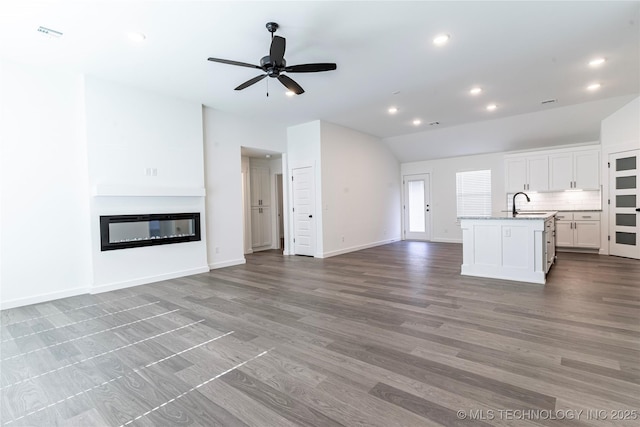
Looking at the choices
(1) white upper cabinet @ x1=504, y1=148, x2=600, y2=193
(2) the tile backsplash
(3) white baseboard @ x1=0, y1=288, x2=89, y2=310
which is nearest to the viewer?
(3) white baseboard @ x1=0, y1=288, x2=89, y2=310

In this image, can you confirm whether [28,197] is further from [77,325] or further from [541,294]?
[541,294]

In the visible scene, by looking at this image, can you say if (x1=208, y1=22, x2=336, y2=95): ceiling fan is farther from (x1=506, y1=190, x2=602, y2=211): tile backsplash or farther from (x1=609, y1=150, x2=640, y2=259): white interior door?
(x1=506, y1=190, x2=602, y2=211): tile backsplash

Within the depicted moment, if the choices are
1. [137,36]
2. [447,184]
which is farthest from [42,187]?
[447,184]

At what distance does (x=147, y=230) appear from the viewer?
4902 millimetres

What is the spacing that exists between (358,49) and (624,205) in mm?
6317

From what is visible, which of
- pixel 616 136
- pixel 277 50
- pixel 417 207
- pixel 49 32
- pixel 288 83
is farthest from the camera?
pixel 417 207

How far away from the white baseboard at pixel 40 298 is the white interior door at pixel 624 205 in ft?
31.2

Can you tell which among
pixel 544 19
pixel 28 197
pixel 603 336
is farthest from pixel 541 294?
pixel 28 197

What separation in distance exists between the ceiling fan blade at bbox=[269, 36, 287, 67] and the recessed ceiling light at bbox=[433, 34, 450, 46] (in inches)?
69.5

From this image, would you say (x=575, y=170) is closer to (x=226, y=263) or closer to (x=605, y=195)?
(x=605, y=195)

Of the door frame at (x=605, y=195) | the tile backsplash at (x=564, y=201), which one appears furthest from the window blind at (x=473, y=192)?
the door frame at (x=605, y=195)

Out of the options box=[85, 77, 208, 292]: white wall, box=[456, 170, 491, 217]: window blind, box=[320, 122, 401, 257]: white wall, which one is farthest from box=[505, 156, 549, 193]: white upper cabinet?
box=[85, 77, 208, 292]: white wall

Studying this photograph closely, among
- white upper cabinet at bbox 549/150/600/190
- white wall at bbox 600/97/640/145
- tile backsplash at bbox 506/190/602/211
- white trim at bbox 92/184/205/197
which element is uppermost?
white wall at bbox 600/97/640/145

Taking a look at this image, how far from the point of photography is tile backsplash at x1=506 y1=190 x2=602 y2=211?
725cm
